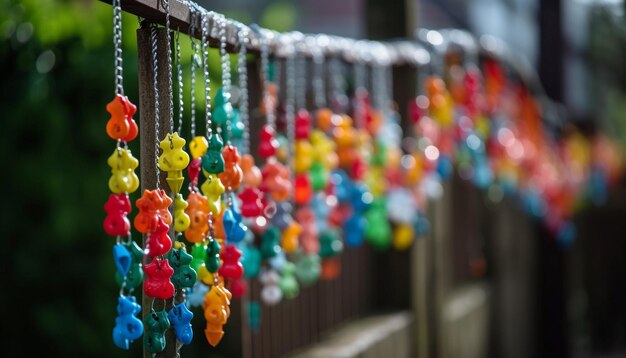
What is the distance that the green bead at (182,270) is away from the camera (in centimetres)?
210

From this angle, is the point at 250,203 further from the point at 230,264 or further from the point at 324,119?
the point at 324,119

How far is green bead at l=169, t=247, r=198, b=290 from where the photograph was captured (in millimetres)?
2104

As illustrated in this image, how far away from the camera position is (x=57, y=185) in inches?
159

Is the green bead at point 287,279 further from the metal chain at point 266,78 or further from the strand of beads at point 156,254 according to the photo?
the strand of beads at point 156,254

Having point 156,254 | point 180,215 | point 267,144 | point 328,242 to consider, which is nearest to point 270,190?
point 267,144

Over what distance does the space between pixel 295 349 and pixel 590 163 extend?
4949 mm

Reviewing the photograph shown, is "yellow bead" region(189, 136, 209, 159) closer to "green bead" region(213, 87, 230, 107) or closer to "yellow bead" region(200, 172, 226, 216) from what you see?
"yellow bead" region(200, 172, 226, 216)

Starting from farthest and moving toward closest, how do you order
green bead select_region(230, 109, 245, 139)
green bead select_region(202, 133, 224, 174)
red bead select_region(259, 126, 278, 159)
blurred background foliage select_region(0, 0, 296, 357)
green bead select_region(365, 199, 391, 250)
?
blurred background foliage select_region(0, 0, 296, 357), green bead select_region(365, 199, 391, 250), red bead select_region(259, 126, 278, 159), green bead select_region(230, 109, 245, 139), green bead select_region(202, 133, 224, 174)

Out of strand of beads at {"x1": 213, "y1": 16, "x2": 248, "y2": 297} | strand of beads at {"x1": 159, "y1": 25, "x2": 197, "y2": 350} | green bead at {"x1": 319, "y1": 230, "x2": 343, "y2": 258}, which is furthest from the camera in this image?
green bead at {"x1": 319, "y1": 230, "x2": 343, "y2": 258}

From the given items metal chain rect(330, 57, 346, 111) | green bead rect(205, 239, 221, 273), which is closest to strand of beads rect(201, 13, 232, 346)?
green bead rect(205, 239, 221, 273)

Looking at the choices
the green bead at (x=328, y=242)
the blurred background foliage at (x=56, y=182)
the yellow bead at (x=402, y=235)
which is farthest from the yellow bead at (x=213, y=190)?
the yellow bead at (x=402, y=235)

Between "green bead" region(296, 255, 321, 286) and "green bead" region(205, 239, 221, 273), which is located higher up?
"green bead" region(205, 239, 221, 273)

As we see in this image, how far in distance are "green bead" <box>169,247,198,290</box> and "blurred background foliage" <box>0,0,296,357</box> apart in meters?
1.97

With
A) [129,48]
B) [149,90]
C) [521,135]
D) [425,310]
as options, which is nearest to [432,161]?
[425,310]
